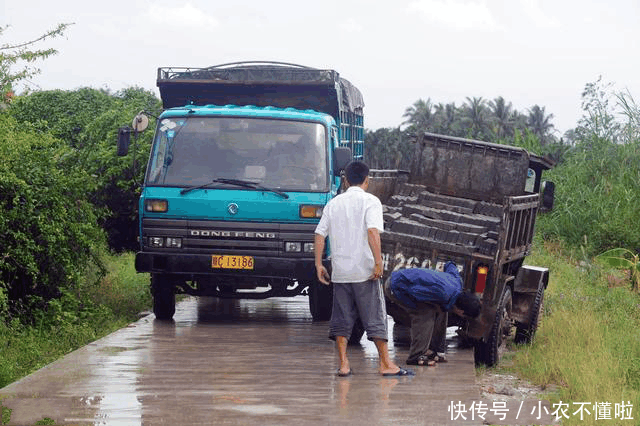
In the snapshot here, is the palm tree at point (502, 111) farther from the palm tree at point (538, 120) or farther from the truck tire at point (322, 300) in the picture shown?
the truck tire at point (322, 300)

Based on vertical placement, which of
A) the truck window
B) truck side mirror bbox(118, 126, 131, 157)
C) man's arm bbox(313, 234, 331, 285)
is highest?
truck side mirror bbox(118, 126, 131, 157)

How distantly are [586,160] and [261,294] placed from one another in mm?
15859

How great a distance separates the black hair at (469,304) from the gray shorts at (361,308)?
117cm

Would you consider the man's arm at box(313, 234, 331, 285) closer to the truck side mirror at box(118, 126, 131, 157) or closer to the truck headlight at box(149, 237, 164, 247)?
the truck headlight at box(149, 237, 164, 247)

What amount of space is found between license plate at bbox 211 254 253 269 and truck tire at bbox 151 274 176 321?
79cm

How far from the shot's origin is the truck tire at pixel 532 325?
13.4m

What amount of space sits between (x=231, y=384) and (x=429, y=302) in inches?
82.5

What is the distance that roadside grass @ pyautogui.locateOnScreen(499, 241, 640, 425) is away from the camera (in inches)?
379

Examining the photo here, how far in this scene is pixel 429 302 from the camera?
10859 mm

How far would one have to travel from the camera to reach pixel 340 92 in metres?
16.6

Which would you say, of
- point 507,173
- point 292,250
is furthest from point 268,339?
point 507,173

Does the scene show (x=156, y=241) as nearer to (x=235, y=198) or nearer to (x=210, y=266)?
(x=210, y=266)

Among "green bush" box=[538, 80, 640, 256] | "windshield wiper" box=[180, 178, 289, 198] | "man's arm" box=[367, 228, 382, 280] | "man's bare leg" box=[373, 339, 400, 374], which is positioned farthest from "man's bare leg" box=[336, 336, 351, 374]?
"green bush" box=[538, 80, 640, 256]

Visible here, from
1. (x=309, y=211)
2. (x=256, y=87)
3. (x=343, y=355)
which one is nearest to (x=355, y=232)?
(x=343, y=355)
